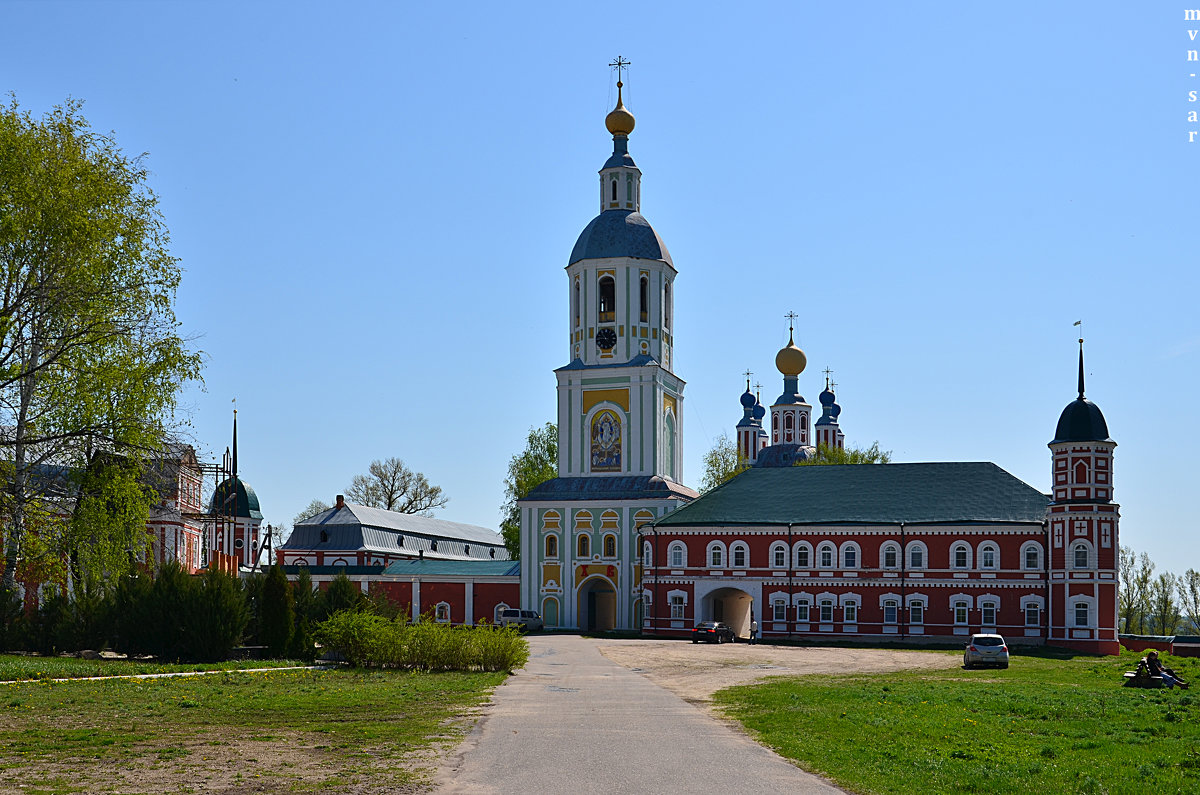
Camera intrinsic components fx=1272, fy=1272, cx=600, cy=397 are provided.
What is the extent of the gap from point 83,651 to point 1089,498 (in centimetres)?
4043

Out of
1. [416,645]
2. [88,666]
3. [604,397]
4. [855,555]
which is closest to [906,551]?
[855,555]

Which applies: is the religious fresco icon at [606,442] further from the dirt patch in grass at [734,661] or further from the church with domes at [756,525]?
the dirt patch in grass at [734,661]

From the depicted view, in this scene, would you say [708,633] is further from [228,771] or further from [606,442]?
[228,771]

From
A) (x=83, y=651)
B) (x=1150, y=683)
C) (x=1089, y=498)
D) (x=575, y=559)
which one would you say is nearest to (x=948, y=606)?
(x=1089, y=498)

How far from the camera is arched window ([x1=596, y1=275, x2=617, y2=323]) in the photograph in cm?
7044

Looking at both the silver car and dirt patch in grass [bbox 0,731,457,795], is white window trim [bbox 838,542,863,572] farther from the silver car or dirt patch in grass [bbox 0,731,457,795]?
dirt patch in grass [bbox 0,731,457,795]

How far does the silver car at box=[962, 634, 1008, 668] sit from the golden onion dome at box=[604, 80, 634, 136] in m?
42.6

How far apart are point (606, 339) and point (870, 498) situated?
17.5 metres

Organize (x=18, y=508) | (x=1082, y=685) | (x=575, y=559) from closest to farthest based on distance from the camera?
(x=18, y=508)
(x=1082, y=685)
(x=575, y=559)

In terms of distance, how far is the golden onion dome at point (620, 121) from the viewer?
7429cm

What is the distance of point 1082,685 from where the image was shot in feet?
103

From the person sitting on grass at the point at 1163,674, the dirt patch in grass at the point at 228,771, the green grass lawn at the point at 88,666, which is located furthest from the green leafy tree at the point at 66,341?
the person sitting on grass at the point at 1163,674

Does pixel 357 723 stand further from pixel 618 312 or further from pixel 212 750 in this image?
pixel 618 312

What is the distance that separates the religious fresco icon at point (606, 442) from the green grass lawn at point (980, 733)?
38.3m
